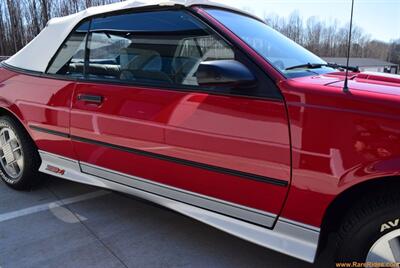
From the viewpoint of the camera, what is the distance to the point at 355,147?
67.8 inches

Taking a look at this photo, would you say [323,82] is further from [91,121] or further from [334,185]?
[91,121]

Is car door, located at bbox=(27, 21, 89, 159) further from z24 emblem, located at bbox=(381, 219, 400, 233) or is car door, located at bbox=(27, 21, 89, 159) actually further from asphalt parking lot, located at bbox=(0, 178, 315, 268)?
z24 emblem, located at bbox=(381, 219, 400, 233)

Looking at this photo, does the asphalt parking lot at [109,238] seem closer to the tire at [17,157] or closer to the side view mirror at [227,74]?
the tire at [17,157]

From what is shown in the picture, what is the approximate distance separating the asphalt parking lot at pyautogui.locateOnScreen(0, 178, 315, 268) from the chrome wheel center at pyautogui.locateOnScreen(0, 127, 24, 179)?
10.6 inches

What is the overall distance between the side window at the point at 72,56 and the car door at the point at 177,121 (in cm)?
9

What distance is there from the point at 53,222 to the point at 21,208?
1.56 feet

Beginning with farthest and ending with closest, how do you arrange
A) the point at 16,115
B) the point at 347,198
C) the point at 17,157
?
1. the point at 17,157
2. the point at 16,115
3. the point at 347,198

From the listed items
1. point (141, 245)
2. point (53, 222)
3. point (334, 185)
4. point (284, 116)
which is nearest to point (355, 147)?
point (334, 185)

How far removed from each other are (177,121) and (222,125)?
0.32m

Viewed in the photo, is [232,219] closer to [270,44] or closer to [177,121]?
[177,121]

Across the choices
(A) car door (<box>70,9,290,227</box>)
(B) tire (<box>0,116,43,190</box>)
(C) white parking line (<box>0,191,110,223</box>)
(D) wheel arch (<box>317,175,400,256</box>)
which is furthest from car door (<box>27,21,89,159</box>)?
(D) wheel arch (<box>317,175,400,256</box>)

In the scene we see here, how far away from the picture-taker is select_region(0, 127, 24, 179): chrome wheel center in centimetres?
349

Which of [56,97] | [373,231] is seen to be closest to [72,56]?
[56,97]

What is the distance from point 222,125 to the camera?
209 cm
